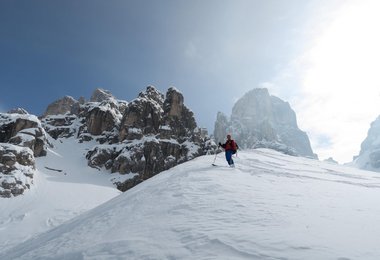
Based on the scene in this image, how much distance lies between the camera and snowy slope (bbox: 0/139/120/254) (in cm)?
3325

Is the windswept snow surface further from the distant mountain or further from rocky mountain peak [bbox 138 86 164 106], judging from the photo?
rocky mountain peak [bbox 138 86 164 106]

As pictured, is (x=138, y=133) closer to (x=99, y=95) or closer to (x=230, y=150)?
(x=230, y=150)

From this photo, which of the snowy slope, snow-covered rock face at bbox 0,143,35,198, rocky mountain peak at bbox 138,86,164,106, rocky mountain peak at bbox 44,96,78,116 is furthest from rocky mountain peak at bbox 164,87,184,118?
rocky mountain peak at bbox 44,96,78,116

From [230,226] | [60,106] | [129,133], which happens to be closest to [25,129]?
[129,133]

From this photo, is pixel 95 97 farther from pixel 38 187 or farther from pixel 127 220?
pixel 127 220

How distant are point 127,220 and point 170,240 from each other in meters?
2.77

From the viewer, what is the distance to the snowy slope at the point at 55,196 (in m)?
33.2

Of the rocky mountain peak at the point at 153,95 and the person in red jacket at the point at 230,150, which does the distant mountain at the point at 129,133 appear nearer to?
the rocky mountain peak at the point at 153,95

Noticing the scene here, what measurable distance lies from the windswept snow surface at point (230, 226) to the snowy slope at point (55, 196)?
592 inches

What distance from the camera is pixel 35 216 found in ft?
123

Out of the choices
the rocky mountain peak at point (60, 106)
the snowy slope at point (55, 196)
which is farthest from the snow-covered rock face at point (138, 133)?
the rocky mountain peak at point (60, 106)

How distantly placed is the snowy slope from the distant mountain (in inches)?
160

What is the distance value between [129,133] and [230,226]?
90086mm

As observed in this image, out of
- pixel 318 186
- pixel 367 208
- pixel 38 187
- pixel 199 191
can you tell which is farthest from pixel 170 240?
pixel 38 187
